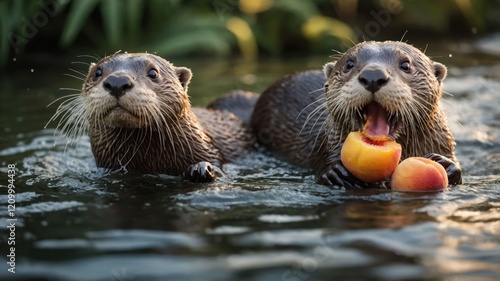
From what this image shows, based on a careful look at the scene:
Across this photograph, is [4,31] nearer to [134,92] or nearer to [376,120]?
[134,92]

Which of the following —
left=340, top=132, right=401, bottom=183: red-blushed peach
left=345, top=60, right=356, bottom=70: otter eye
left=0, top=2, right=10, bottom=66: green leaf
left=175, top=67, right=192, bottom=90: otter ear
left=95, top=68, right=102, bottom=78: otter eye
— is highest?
left=0, top=2, right=10, bottom=66: green leaf

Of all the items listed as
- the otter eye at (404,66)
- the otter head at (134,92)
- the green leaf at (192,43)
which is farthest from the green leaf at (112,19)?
the otter eye at (404,66)

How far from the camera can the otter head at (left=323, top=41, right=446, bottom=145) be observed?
455 cm

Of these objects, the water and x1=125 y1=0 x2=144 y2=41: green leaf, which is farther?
x1=125 y1=0 x2=144 y2=41: green leaf

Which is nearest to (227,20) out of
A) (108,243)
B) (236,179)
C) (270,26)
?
(270,26)

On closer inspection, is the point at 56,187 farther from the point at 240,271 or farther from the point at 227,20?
the point at 227,20

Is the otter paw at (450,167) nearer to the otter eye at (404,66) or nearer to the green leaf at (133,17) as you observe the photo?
the otter eye at (404,66)

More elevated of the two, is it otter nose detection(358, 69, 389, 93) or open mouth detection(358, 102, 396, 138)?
otter nose detection(358, 69, 389, 93)

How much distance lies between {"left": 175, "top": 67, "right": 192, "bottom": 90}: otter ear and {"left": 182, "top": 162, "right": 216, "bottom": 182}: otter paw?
29.7 inches

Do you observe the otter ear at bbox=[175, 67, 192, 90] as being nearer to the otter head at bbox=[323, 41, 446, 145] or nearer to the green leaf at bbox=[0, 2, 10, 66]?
the otter head at bbox=[323, 41, 446, 145]

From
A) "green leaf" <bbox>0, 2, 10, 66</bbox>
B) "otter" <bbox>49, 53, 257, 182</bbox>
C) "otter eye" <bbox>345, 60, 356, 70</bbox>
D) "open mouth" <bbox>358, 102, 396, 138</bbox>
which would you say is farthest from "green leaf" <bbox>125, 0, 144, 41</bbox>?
"open mouth" <bbox>358, 102, 396, 138</bbox>

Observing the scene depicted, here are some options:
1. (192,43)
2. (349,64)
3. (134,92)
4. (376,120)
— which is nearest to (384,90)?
(376,120)

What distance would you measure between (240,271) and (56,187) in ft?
6.73

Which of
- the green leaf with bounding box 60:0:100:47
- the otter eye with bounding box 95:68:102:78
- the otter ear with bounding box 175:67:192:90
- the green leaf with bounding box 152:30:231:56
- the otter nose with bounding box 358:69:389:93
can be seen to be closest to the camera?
the otter nose with bounding box 358:69:389:93
